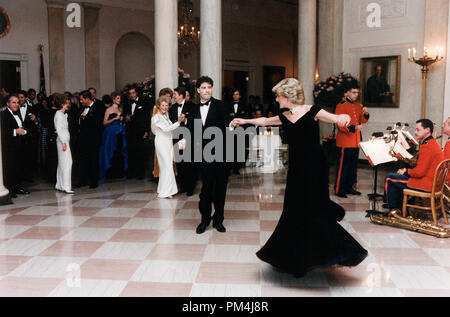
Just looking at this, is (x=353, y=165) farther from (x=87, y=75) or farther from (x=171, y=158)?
(x=87, y=75)

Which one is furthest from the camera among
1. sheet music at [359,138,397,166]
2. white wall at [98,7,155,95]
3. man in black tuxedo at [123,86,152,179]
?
→ white wall at [98,7,155,95]

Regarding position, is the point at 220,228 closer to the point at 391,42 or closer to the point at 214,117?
the point at 214,117

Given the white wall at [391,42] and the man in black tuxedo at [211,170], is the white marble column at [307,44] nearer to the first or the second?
the white wall at [391,42]

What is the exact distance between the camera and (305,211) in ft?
13.3

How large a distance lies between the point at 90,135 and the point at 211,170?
3809mm

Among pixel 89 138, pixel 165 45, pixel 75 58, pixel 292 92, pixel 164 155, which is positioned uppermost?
pixel 75 58

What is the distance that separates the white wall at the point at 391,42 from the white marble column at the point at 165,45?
16.4 feet

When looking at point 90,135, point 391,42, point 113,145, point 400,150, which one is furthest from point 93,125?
point 391,42

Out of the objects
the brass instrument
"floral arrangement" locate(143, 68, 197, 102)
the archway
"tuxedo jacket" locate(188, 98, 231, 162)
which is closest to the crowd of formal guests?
"floral arrangement" locate(143, 68, 197, 102)

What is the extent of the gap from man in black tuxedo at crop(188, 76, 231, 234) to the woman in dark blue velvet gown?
4.16m

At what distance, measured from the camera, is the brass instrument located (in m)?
5.57

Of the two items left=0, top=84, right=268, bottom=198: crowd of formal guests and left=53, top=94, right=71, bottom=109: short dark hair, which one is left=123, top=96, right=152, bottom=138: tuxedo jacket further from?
left=53, top=94, right=71, bottom=109: short dark hair

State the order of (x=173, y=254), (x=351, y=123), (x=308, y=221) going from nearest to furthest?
1. (x=308, y=221)
2. (x=173, y=254)
3. (x=351, y=123)
